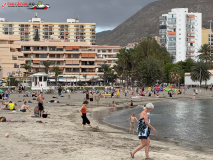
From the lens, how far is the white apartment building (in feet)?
403

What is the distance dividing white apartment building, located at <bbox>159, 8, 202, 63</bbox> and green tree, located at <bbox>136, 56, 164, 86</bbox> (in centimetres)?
5336

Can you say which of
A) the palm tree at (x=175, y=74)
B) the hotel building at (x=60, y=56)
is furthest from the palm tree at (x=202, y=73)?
the hotel building at (x=60, y=56)

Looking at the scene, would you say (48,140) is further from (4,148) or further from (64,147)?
(4,148)

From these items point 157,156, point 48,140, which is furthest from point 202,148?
point 48,140

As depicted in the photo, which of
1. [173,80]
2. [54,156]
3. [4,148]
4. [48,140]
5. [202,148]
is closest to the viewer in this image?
[54,156]

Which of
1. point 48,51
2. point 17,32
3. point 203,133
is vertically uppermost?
point 17,32

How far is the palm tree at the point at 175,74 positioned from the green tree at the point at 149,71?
7.09 metres

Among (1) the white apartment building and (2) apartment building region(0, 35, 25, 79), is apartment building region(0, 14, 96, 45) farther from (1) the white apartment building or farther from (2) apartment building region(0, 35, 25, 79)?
(2) apartment building region(0, 35, 25, 79)

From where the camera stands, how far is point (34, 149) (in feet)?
32.4

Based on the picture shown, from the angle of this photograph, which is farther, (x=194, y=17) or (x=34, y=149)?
(x=194, y=17)

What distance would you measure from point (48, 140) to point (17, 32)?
123 m

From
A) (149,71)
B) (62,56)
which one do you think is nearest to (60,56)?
(62,56)

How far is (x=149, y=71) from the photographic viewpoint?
230ft

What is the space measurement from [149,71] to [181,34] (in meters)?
59.0
